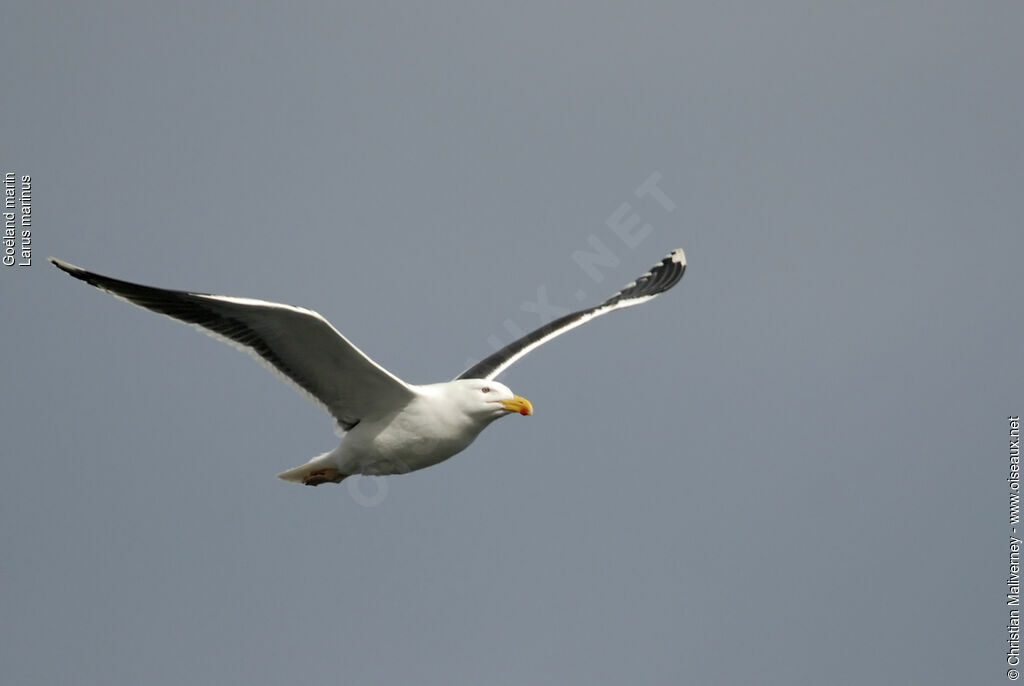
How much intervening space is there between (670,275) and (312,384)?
7176 mm

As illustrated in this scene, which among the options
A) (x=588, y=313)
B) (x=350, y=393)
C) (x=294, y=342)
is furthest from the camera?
(x=588, y=313)

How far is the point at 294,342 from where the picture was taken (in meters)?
13.6

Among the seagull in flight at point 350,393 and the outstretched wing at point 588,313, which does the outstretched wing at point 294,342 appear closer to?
the seagull in flight at point 350,393

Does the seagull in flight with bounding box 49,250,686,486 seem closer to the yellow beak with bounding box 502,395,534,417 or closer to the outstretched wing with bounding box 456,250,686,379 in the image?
the yellow beak with bounding box 502,395,534,417

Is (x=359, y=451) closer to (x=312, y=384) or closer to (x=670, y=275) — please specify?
(x=312, y=384)

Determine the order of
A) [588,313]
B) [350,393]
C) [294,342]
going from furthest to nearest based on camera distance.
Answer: [588,313]
[350,393]
[294,342]

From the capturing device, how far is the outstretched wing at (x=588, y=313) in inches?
648

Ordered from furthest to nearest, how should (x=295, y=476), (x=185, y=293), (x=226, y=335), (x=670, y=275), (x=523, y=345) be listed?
(x=670, y=275)
(x=523, y=345)
(x=295, y=476)
(x=226, y=335)
(x=185, y=293)

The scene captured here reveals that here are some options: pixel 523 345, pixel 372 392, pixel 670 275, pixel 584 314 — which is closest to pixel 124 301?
pixel 372 392

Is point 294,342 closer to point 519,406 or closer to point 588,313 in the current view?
point 519,406

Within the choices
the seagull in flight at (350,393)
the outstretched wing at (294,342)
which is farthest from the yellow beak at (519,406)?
the outstretched wing at (294,342)

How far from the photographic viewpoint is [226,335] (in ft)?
44.5

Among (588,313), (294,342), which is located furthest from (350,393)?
(588,313)

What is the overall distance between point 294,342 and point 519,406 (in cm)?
238
